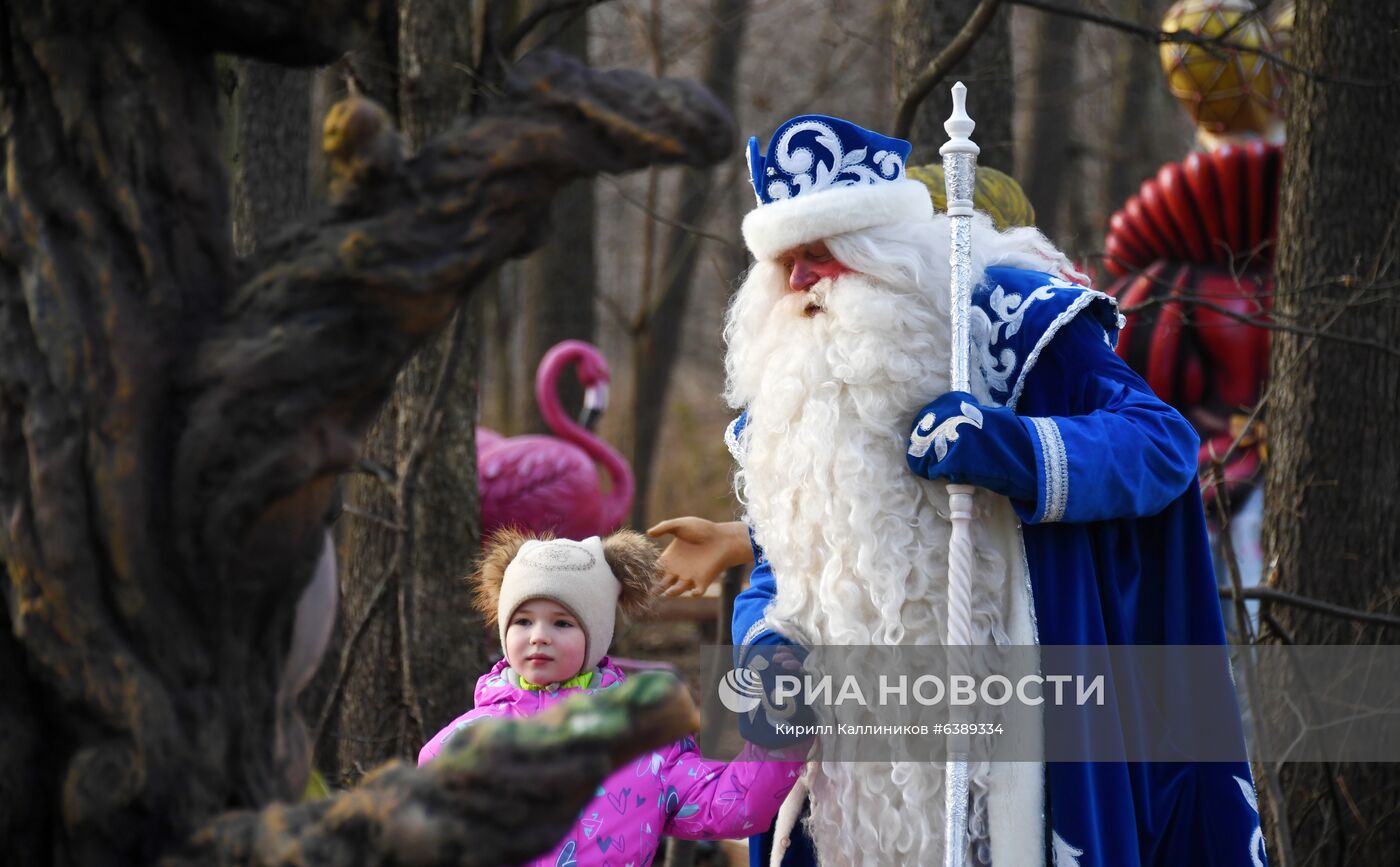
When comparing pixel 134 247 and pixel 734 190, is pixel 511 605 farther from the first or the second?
pixel 734 190

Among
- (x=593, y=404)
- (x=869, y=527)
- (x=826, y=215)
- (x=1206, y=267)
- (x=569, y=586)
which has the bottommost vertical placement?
(x=569, y=586)

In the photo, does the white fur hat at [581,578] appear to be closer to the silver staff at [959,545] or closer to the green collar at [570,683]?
the green collar at [570,683]

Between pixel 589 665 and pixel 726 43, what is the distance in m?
10.1

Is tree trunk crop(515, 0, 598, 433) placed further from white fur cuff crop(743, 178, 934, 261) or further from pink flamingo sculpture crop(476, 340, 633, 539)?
white fur cuff crop(743, 178, 934, 261)

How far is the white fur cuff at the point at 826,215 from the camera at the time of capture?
2955 mm

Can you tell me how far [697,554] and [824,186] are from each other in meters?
0.91

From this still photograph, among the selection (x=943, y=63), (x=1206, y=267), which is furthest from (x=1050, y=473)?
(x=1206, y=267)

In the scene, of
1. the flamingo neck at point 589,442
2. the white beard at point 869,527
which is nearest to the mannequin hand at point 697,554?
the white beard at point 869,527

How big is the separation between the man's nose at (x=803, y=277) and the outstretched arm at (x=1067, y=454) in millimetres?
372

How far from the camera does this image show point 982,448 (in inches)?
108

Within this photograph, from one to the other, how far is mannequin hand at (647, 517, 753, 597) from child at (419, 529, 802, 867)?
12 centimetres

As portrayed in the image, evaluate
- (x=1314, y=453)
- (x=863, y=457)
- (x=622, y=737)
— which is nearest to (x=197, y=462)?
(x=622, y=737)

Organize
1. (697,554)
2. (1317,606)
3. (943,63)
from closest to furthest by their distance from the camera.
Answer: (697,554), (1317,606), (943,63)

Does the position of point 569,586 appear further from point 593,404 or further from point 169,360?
point 593,404
